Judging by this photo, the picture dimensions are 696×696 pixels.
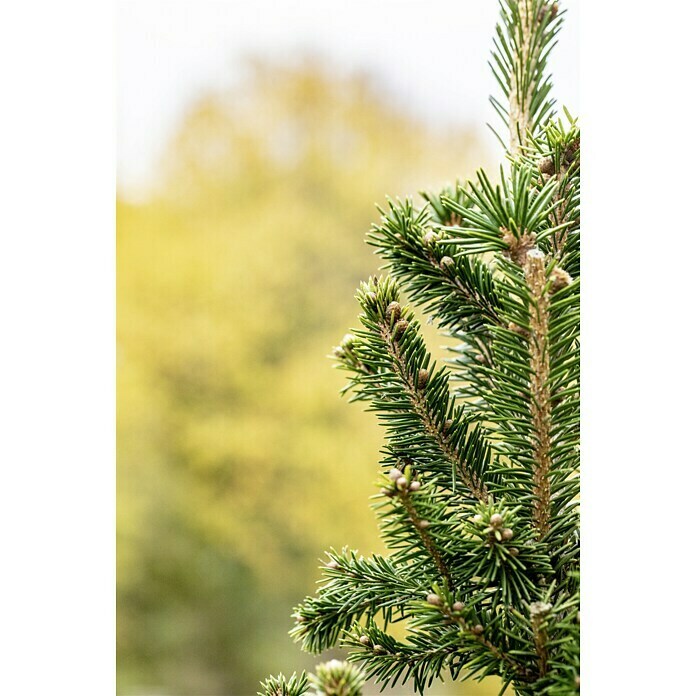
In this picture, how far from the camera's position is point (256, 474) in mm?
2109

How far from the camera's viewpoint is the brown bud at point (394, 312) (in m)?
0.33

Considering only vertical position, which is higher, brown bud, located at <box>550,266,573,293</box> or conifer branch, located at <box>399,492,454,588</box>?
brown bud, located at <box>550,266,573,293</box>

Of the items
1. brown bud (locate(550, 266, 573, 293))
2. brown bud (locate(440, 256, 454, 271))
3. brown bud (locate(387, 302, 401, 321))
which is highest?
brown bud (locate(440, 256, 454, 271))

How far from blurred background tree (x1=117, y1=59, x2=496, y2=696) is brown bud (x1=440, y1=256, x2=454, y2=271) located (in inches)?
61.9

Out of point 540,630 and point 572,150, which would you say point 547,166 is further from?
point 540,630

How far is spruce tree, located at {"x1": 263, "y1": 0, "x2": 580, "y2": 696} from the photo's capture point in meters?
0.27

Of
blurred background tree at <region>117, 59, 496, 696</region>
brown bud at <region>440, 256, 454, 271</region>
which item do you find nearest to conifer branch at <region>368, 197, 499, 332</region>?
brown bud at <region>440, 256, 454, 271</region>

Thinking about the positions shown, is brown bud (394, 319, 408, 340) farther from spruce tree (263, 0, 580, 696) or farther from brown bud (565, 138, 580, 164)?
brown bud (565, 138, 580, 164)

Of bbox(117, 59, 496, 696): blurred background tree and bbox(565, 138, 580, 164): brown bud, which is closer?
bbox(565, 138, 580, 164): brown bud
